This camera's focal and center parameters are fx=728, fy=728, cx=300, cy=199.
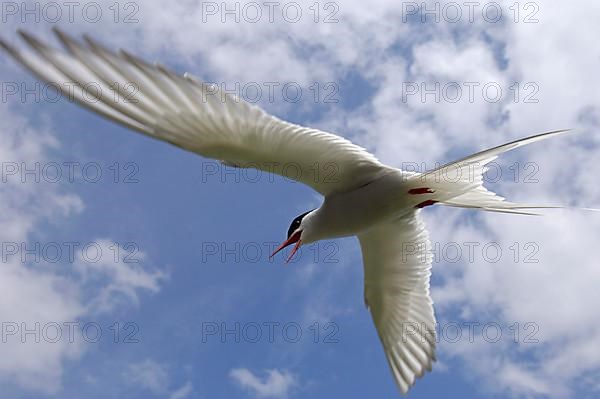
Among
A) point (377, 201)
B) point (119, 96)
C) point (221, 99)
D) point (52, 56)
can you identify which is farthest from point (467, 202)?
point (52, 56)

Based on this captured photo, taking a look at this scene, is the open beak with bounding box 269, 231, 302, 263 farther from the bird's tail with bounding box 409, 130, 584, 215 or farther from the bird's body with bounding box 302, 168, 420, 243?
the bird's tail with bounding box 409, 130, 584, 215

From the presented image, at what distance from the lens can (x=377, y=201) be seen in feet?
22.7

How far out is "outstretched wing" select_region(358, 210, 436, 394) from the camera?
333 inches

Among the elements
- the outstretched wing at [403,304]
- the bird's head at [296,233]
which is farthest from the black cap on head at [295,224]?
the outstretched wing at [403,304]

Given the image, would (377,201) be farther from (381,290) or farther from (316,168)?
(381,290)

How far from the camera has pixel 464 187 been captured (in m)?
6.86

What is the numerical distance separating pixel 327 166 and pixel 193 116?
1672mm

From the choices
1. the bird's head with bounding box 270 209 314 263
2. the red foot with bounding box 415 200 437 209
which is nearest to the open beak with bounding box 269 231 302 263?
the bird's head with bounding box 270 209 314 263

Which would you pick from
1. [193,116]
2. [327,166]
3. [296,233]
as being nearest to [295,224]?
Result: [296,233]

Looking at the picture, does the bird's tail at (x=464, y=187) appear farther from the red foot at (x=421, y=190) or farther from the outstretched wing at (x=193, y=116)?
the outstretched wing at (x=193, y=116)

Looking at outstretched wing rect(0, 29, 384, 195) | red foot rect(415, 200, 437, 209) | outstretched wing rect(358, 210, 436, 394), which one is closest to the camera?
outstretched wing rect(0, 29, 384, 195)

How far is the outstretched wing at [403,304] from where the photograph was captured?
333 inches

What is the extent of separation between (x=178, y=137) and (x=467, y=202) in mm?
3190

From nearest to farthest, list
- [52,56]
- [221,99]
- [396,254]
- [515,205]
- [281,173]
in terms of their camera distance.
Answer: [52,56], [221,99], [281,173], [515,205], [396,254]
